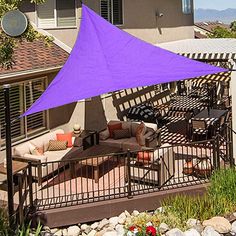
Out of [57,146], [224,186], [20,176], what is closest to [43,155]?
[57,146]

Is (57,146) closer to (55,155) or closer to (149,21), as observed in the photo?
(55,155)

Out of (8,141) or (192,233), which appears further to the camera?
(192,233)

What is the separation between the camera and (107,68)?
1171 centimetres

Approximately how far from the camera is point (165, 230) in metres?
9.97

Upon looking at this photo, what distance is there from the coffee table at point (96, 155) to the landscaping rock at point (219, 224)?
3182 mm

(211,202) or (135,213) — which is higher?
(211,202)

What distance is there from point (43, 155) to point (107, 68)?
4196 millimetres

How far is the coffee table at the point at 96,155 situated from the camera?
1270cm

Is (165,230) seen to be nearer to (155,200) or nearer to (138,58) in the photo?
(155,200)

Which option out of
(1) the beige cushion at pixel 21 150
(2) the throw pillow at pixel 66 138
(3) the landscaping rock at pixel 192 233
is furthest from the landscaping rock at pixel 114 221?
(2) the throw pillow at pixel 66 138

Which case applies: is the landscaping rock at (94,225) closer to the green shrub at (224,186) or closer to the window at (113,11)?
the green shrub at (224,186)

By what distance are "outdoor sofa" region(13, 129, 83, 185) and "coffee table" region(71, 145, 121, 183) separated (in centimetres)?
60

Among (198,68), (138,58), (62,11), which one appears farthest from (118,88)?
(62,11)

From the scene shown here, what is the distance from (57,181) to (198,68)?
578 centimetres
